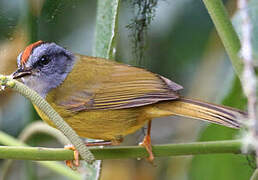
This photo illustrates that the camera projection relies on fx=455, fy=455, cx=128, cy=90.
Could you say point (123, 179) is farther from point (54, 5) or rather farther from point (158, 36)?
point (54, 5)

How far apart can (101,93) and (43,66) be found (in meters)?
0.44

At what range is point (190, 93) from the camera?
3707 mm

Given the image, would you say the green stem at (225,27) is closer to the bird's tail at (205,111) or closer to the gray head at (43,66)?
the bird's tail at (205,111)

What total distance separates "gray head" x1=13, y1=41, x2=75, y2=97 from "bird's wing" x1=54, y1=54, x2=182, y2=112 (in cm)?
10

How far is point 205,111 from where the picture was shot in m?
2.15

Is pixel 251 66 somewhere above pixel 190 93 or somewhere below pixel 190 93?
above

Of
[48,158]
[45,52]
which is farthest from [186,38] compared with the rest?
[48,158]

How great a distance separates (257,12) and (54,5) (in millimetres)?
1097

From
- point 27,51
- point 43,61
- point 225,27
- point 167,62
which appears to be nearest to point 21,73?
point 27,51

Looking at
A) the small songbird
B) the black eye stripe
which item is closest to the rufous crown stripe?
the small songbird

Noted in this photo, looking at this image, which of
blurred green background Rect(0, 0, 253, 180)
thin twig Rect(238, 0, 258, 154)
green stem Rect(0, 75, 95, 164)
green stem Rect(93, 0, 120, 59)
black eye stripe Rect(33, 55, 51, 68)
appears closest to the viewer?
Result: thin twig Rect(238, 0, 258, 154)

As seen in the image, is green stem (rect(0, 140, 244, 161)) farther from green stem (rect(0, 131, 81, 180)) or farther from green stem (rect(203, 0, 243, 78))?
green stem (rect(0, 131, 81, 180))

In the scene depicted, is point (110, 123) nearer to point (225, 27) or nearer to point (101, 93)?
point (101, 93)

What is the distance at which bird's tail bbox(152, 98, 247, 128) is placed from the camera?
191 centimetres
